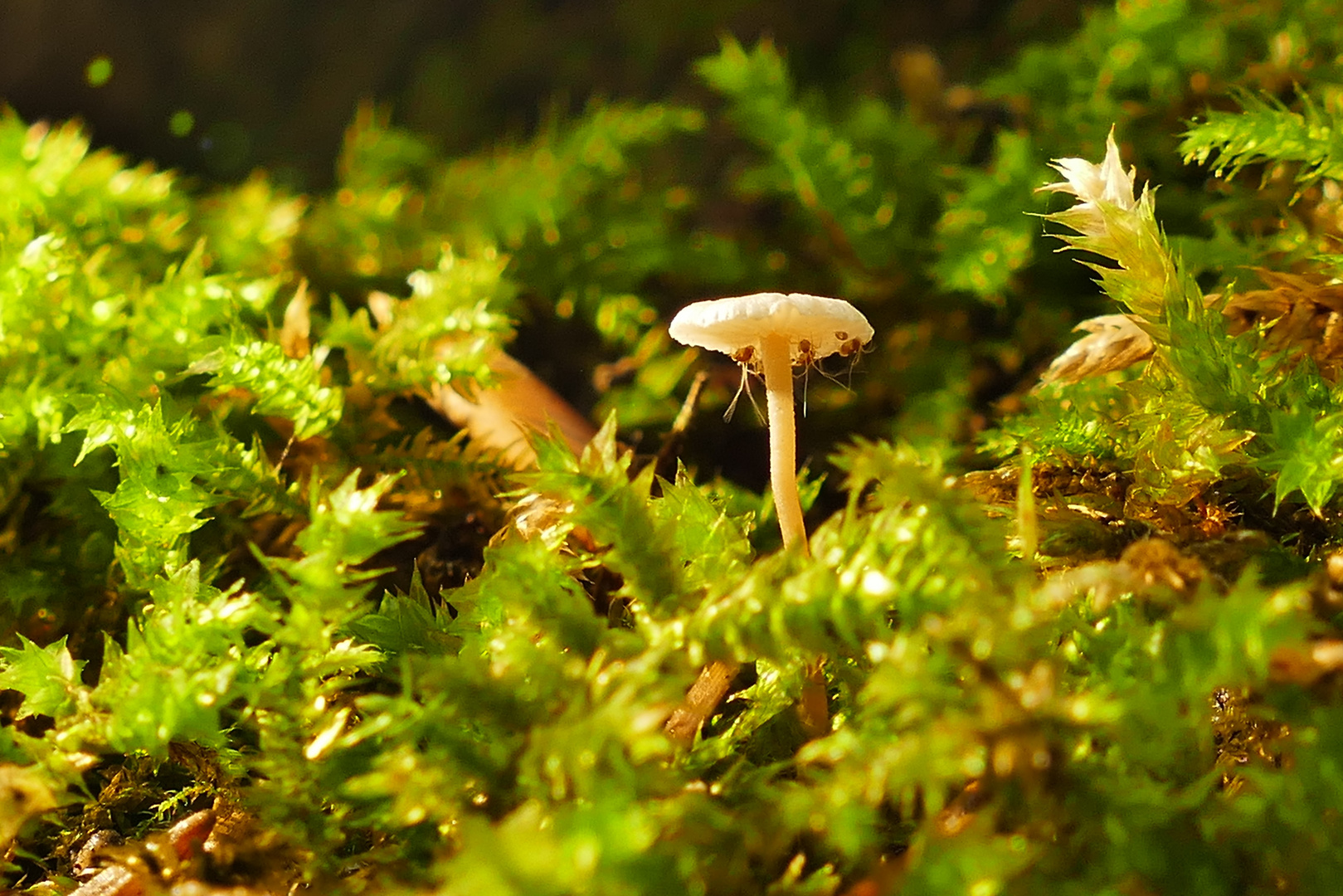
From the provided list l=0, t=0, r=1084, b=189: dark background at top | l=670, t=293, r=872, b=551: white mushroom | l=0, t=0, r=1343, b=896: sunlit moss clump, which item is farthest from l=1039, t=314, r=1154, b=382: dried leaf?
l=0, t=0, r=1084, b=189: dark background at top

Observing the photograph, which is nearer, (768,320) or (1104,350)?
(768,320)

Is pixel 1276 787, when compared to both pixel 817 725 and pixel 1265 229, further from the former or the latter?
pixel 1265 229

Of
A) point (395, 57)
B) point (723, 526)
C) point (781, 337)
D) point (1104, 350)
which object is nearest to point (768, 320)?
point (781, 337)

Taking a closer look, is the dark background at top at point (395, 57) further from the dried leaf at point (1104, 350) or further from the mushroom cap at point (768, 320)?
the mushroom cap at point (768, 320)

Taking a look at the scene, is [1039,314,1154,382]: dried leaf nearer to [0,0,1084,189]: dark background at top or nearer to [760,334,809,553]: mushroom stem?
[760,334,809,553]: mushroom stem

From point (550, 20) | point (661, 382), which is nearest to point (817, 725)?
point (661, 382)

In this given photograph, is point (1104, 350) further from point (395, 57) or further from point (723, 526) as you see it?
point (395, 57)
